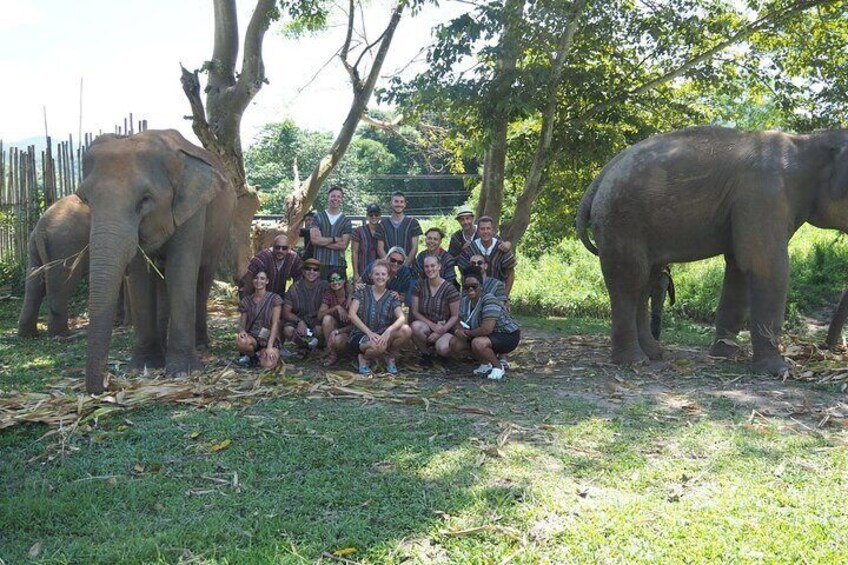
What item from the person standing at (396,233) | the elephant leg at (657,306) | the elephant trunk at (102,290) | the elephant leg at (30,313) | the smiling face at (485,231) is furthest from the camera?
the elephant leg at (657,306)

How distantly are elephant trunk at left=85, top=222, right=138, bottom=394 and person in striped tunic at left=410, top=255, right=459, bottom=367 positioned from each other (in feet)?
8.86

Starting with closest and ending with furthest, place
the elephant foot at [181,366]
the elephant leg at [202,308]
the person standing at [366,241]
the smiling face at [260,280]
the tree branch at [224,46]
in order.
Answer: the elephant foot at [181,366] < the smiling face at [260,280] < the person standing at [366,241] < the elephant leg at [202,308] < the tree branch at [224,46]

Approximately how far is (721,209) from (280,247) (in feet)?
14.4

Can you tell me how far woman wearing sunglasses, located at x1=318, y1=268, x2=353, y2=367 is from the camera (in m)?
8.07

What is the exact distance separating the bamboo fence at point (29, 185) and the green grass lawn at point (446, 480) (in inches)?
364

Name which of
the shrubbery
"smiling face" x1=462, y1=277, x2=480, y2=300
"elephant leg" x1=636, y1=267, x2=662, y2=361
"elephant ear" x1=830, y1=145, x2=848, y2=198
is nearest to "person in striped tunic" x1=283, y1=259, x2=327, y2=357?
"smiling face" x1=462, y1=277, x2=480, y2=300

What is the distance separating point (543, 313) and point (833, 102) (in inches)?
219

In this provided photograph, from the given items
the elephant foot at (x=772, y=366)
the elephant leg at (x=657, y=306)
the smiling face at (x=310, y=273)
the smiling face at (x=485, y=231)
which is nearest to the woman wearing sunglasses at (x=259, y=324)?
the smiling face at (x=310, y=273)

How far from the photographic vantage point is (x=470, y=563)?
3.97 m

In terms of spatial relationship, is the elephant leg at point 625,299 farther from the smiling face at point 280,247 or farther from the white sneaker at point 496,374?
the smiling face at point 280,247

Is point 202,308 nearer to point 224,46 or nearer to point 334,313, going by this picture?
point 334,313

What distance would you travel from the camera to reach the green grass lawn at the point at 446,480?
4.15m

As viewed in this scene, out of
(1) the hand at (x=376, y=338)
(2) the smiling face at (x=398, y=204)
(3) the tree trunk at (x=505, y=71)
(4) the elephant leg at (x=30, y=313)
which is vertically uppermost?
(3) the tree trunk at (x=505, y=71)

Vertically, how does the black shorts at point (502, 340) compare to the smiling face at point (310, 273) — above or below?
below
